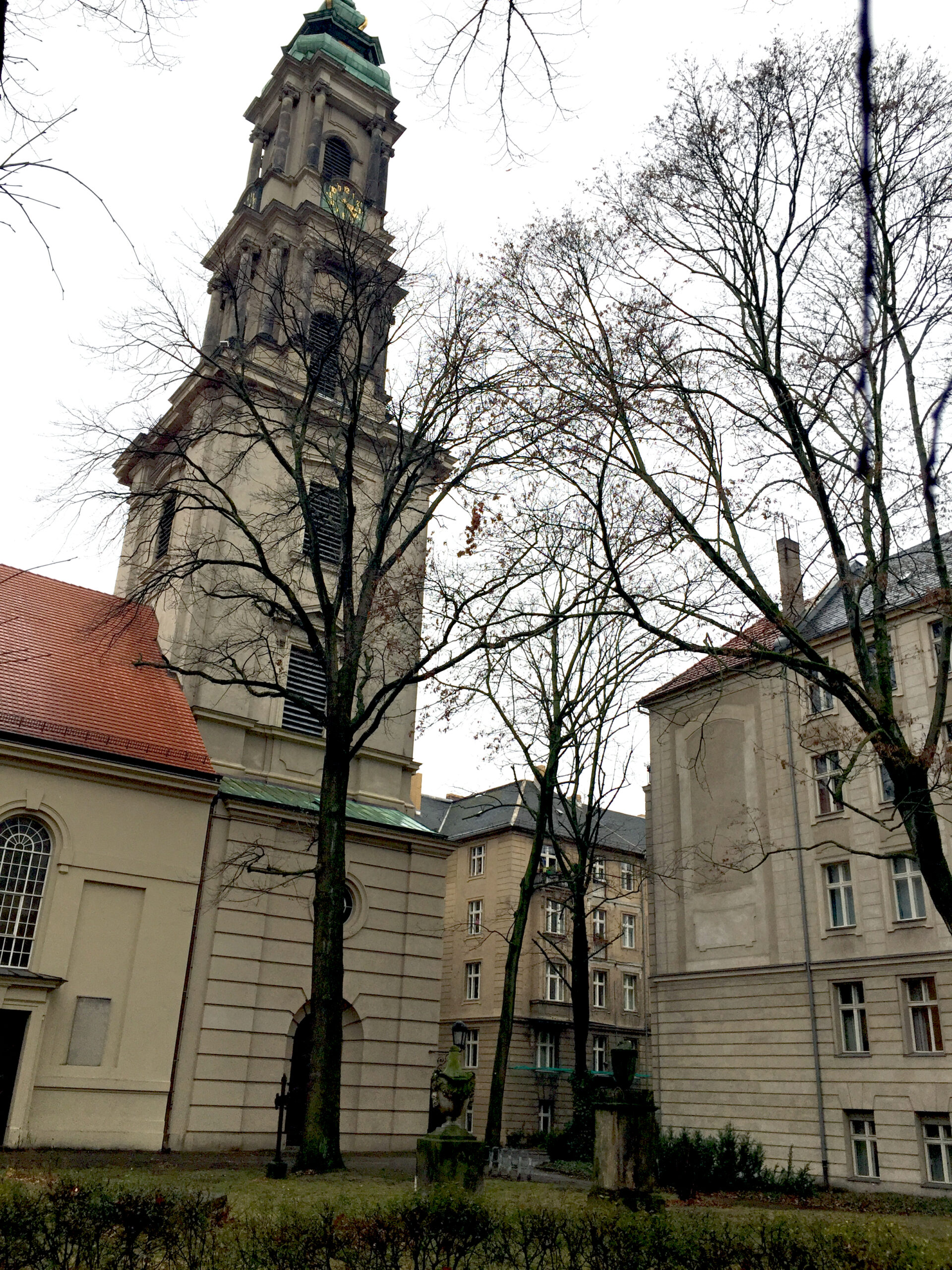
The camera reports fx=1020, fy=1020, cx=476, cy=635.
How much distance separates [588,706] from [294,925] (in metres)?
9.34

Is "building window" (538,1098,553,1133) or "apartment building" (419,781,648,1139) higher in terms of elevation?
"apartment building" (419,781,648,1139)

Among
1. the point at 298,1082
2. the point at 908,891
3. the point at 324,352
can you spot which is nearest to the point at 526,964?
the point at 908,891

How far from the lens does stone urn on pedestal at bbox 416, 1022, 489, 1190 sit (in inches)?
503

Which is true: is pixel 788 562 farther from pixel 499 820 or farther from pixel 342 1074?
pixel 342 1074

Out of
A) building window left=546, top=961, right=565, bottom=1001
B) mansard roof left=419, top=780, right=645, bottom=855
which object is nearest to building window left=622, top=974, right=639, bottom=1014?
building window left=546, top=961, right=565, bottom=1001

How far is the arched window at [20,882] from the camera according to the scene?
18.9 metres

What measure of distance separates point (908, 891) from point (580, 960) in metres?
8.79

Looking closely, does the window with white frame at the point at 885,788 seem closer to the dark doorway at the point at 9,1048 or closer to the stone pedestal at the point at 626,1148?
the stone pedestal at the point at 626,1148

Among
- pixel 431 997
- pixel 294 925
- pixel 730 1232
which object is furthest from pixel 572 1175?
pixel 730 1232

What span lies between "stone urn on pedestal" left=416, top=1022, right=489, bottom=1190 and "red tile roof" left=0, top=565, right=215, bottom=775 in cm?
999

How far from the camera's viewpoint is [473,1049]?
1797 inches

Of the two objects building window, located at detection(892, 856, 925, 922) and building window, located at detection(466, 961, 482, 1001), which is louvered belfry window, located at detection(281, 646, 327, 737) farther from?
building window, located at detection(466, 961, 482, 1001)

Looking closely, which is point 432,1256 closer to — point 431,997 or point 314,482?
point 431,997

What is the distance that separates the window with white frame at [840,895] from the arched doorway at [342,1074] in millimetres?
13706
